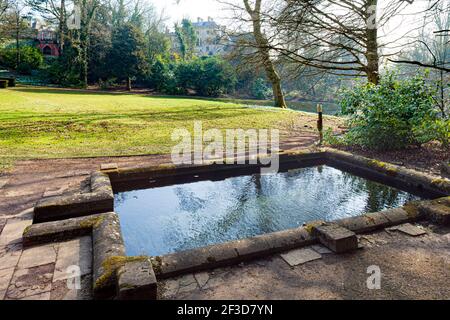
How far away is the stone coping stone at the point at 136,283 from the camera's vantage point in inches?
75.4

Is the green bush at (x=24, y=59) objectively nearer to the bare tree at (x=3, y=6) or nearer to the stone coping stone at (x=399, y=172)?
the bare tree at (x=3, y=6)

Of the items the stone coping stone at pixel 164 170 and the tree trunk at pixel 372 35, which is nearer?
the stone coping stone at pixel 164 170

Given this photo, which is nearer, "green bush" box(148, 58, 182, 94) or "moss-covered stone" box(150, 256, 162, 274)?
"moss-covered stone" box(150, 256, 162, 274)

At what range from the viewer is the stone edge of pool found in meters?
2.05

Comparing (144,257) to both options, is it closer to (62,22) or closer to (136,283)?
(136,283)

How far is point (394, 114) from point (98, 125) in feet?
24.8

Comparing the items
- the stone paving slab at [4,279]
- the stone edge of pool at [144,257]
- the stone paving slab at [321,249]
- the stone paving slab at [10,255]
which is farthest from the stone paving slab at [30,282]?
the stone paving slab at [321,249]

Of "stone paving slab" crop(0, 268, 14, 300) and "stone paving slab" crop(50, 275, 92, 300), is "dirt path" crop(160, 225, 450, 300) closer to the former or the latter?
"stone paving slab" crop(50, 275, 92, 300)

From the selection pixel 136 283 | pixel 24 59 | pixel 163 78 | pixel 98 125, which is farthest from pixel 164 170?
pixel 24 59

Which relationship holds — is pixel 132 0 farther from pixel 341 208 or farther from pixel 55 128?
pixel 341 208

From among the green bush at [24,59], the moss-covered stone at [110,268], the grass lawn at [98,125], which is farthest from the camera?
the green bush at [24,59]

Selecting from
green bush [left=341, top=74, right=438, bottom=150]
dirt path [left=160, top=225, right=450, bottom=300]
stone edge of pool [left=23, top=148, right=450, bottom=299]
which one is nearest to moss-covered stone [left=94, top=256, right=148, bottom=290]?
stone edge of pool [left=23, top=148, right=450, bottom=299]

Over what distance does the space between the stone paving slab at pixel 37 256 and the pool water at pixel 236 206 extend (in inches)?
26.0
